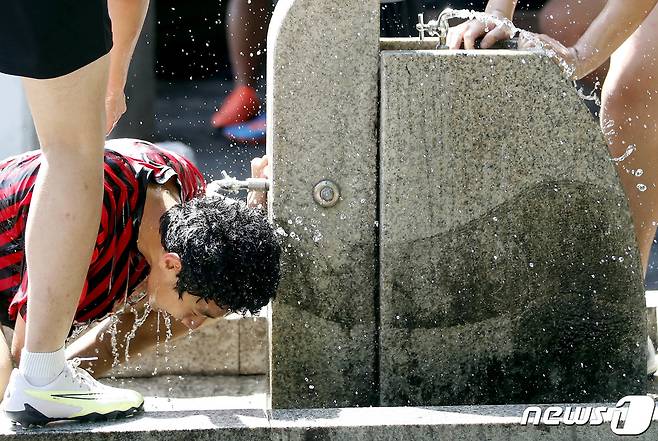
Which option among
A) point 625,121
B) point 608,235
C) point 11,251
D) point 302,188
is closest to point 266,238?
point 302,188

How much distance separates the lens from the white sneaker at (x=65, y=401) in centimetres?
296

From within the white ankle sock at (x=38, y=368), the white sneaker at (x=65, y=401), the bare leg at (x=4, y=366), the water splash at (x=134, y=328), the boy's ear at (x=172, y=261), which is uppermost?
the boy's ear at (x=172, y=261)

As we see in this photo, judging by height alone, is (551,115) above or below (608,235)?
above

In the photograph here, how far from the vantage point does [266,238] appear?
3299mm

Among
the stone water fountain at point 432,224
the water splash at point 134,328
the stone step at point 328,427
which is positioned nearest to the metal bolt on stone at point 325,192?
the stone water fountain at point 432,224

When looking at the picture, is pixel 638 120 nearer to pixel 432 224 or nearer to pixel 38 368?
pixel 432 224

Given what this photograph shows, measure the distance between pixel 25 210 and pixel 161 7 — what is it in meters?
7.18

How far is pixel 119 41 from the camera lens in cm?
378

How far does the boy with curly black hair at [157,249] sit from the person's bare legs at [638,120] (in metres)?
1.41

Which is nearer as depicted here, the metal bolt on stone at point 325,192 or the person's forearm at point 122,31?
the metal bolt on stone at point 325,192

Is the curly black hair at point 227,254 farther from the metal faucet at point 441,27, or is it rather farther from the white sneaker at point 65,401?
the metal faucet at point 441,27

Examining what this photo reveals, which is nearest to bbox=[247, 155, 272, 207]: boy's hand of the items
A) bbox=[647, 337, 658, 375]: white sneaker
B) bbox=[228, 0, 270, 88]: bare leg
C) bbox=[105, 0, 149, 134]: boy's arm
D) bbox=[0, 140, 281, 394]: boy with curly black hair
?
bbox=[0, 140, 281, 394]: boy with curly black hair

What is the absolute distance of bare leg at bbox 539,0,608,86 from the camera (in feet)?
15.6

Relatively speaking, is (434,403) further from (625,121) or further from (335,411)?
(625,121)
